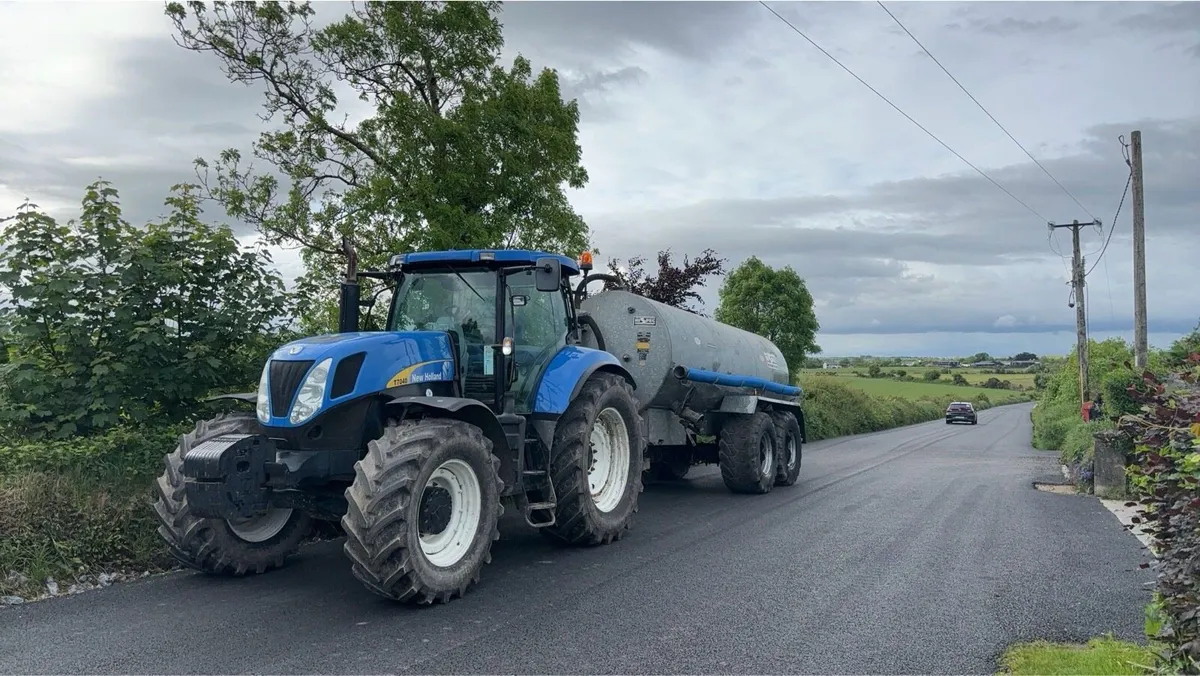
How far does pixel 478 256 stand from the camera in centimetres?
784

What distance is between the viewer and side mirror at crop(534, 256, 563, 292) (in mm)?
7395

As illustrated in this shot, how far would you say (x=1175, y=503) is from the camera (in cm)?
421

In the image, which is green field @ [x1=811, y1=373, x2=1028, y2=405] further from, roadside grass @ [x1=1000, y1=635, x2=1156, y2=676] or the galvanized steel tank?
roadside grass @ [x1=1000, y1=635, x2=1156, y2=676]

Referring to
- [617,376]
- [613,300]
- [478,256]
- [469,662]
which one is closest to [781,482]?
[613,300]

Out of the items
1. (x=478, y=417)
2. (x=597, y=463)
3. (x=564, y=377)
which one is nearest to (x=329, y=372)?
(x=478, y=417)

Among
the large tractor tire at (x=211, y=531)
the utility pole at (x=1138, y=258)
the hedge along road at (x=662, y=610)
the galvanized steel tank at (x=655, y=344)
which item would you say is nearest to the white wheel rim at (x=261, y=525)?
the large tractor tire at (x=211, y=531)

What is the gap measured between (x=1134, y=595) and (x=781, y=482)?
7190 millimetres

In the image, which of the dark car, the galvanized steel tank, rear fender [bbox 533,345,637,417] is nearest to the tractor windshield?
rear fender [bbox 533,345,637,417]

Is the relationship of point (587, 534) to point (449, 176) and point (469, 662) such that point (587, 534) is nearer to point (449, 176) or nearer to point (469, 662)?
point (469, 662)

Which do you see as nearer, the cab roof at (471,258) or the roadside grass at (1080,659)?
the roadside grass at (1080,659)

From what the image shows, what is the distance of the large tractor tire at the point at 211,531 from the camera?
21.5 feet

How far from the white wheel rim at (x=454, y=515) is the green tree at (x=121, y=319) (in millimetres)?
3762

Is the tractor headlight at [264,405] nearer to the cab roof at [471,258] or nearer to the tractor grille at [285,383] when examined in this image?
the tractor grille at [285,383]

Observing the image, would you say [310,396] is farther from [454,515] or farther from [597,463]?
[597,463]
